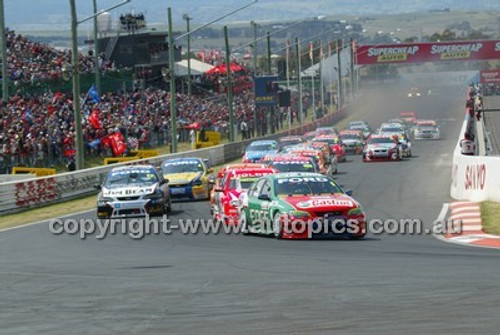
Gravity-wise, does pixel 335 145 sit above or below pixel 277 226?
above

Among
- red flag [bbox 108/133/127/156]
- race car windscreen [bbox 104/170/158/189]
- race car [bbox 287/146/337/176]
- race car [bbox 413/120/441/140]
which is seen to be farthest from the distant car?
race car windscreen [bbox 104/170/158/189]

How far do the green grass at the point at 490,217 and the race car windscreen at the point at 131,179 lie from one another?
8371 mm

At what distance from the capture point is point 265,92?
270 feet

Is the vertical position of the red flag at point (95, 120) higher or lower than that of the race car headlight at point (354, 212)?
higher

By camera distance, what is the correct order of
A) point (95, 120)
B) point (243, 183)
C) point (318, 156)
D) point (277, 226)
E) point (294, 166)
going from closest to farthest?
1. point (277, 226)
2. point (243, 183)
3. point (294, 166)
4. point (318, 156)
5. point (95, 120)

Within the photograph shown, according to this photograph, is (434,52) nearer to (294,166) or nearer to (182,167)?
(182,167)

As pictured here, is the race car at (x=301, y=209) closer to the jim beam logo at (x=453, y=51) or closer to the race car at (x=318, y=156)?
the race car at (x=318, y=156)

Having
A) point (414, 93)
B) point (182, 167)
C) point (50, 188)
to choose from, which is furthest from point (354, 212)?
point (414, 93)

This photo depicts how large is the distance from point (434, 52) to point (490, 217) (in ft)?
401

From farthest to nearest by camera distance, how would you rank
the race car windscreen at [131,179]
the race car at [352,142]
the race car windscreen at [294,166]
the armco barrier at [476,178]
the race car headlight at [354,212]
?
the race car at [352,142], the race car windscreen at [294,166], the race car windscreen at [131,179], the armco barrier at [476,178], the race car headlight at [354,212]

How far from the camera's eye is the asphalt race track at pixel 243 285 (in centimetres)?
1147

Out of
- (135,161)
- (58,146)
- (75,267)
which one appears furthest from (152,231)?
(58,146)

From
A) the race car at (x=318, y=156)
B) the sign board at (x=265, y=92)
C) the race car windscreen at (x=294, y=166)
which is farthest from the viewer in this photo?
the sign board at (x=265, y=92)

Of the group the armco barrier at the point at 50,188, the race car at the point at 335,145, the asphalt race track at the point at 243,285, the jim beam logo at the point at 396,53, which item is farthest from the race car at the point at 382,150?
the jim beam logo at the point at 396,53
